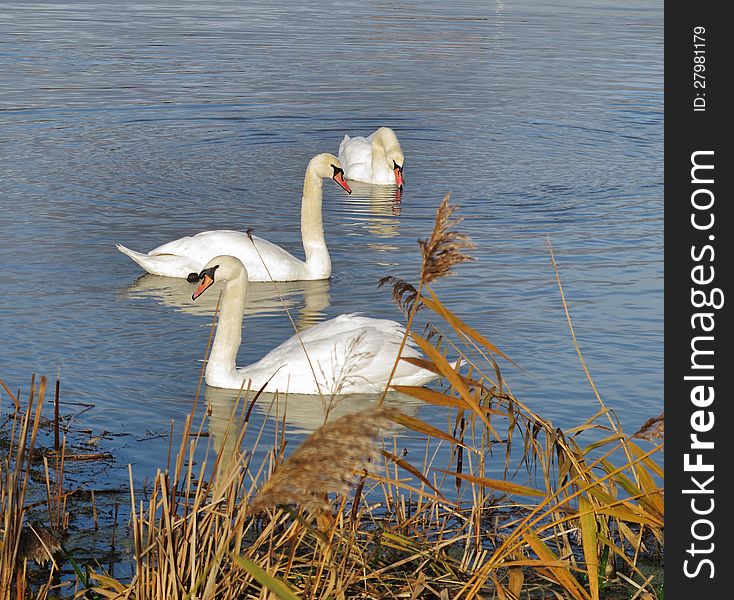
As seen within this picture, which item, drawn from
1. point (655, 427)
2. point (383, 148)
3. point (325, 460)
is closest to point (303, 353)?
point (655, 427)

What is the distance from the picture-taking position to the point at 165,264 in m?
10.1

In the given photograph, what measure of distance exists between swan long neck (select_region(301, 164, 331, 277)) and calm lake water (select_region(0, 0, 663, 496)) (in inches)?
6.5

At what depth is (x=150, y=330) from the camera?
28.6ft

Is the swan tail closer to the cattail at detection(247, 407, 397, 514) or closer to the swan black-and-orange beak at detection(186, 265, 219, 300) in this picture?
the swan black-and-orange beak at detection(186, 265, 219, 300)

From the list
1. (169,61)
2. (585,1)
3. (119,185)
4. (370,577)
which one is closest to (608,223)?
(119,185)

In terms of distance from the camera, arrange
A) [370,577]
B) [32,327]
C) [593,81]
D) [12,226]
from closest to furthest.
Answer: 1. [370,577]
2. [32,327]
3. [12,226]
4. [593,81]

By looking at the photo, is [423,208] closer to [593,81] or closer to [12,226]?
[12,226]

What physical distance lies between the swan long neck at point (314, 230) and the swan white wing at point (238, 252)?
12 centimetres

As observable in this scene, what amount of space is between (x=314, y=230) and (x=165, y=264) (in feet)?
4.06

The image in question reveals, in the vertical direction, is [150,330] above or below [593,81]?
below

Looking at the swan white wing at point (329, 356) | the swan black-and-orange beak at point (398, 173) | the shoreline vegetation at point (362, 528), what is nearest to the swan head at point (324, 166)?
the swan black-and-orange beak at point (398, 173)

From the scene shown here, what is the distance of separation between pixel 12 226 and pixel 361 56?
13.5 meters

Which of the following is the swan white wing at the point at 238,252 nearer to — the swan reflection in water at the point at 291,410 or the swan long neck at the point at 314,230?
the swan long neck at the point at 314,230

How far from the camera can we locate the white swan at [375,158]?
1407 cm
